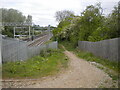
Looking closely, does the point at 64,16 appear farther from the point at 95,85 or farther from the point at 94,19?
the point at 95,85

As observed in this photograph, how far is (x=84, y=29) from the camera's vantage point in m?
31.9

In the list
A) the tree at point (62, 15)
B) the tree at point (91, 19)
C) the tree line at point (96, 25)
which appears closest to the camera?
the tree line at point (96, 25)

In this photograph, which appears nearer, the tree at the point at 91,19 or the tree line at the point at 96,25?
the tree line at the point at 96,25

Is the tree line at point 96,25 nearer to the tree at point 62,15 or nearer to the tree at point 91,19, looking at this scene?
the tree at point 91,19

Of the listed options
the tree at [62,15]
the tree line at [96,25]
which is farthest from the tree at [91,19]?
the tree at [62,15]

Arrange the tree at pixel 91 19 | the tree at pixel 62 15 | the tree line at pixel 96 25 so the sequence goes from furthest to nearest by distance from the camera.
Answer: the tree at pixel 62 15 < the tree at pixel 91 19 < the tree line at pixel 96 25

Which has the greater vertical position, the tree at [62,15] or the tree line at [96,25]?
the tree at [62,15]

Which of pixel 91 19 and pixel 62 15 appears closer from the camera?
pixel 91 19

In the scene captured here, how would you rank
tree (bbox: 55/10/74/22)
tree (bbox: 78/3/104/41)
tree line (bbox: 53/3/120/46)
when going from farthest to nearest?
tree (bbox: 55/10/74/22) → tree (bbox: 78/3/104/41) → tree line (bbox: 53/3/120/46)

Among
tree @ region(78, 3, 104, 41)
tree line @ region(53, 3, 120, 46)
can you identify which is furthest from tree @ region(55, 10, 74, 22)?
tree @ region(78, 3, 104, 41)

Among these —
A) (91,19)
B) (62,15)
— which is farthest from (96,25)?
(62,15)

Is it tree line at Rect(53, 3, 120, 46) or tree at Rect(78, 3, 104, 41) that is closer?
tree line at Rect(53, 3, 120, 46)

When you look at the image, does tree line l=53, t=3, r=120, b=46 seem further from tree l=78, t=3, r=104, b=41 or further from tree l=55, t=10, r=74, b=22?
tree l=55, t=10, r=74, b=22

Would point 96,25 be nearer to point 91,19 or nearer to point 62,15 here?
point 91,19
